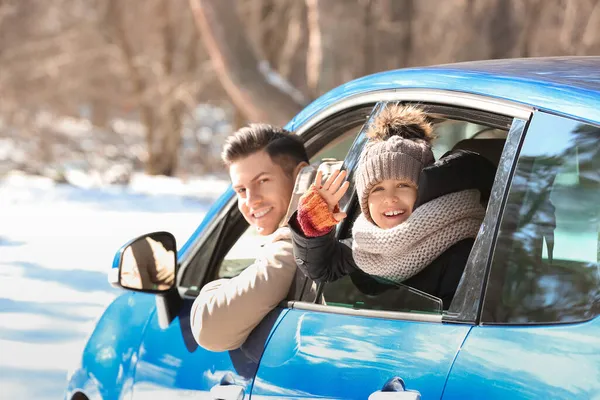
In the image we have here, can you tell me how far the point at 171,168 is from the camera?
2408 cm

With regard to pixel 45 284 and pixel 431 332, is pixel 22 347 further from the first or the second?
pixel 431 332

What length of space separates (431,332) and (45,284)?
24.0 feet

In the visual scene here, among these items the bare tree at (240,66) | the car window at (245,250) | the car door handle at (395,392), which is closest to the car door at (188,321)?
the car window at (245,250)

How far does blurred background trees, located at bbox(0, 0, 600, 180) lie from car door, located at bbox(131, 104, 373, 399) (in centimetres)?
977

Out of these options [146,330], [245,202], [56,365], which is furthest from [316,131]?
[56,365]

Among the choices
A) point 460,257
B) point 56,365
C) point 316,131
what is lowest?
point 56,365

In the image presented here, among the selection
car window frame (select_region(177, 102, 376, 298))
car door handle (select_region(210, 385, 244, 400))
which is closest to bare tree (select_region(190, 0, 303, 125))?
car window frame (select_region(177, 102, 376, 298))

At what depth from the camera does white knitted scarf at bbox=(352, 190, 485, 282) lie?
2545 millimetres

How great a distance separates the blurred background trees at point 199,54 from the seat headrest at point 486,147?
10344mm

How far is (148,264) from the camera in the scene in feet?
11.3

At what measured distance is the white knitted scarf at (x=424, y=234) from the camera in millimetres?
2545

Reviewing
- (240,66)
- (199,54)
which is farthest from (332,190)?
(199,54)

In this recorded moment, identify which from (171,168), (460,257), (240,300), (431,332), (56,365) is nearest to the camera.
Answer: (431,332)

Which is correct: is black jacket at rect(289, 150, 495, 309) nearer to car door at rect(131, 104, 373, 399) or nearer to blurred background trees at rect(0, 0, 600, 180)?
car door at rect(131, 104, 373, 399)
